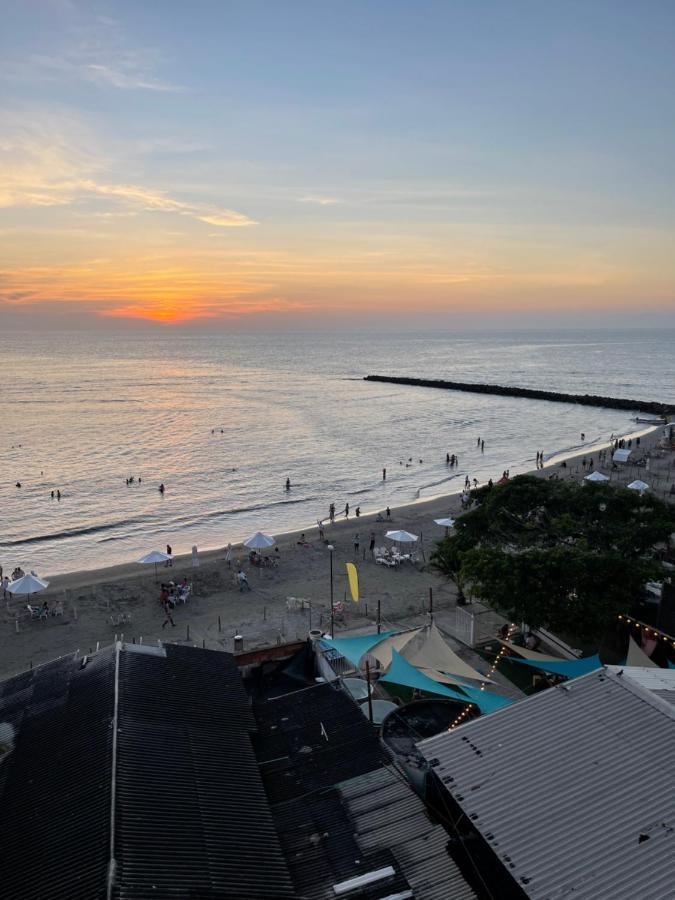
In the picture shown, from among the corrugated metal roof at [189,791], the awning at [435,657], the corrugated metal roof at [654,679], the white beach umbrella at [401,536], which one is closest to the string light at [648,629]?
the corrugated metal roof at [654,679]

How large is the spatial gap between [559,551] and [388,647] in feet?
18.9

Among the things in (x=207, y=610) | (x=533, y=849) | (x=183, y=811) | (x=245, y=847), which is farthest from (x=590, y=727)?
(x=207, y=610)

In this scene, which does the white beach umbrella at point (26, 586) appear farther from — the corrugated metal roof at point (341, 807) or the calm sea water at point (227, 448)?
the corrugated metal roof at point (341, 807)

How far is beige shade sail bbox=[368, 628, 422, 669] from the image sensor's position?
1762 centimetres

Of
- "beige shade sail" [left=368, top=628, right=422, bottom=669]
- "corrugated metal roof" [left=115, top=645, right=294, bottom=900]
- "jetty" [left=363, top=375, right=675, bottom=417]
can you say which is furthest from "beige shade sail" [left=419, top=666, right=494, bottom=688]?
"jetty" [left=363, top=375, right=675, bottom=417]

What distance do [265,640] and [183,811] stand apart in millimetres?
10874

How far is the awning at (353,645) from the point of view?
17547mm

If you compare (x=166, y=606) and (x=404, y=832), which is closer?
(x=404, y=832)

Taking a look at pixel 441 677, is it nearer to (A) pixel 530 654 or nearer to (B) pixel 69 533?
(A) pixel 530 654

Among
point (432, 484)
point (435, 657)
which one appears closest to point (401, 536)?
point (435, 657)

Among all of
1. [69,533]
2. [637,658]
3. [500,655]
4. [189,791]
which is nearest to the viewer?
[189,791]

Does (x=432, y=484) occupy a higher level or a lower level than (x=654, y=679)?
lower

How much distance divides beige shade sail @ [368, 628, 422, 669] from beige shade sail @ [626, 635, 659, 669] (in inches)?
223

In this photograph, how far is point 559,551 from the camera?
18.6 metres
